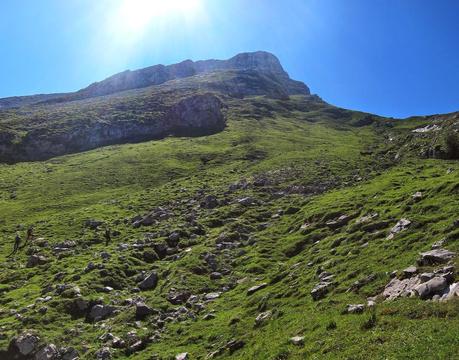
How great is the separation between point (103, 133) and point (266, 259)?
14774 centimetres

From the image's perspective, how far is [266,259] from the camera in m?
47.7

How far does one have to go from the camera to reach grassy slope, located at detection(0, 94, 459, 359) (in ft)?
71.7

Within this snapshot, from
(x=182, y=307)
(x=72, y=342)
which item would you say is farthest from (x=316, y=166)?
(x=72, y=342)

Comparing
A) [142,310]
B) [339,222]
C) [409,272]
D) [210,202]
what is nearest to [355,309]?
[409,272]

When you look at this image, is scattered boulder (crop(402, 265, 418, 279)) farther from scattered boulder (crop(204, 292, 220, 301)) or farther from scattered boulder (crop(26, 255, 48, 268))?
scattered boulder (crop(26, 255, 48, 268))

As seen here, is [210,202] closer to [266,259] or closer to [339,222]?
[266,259]

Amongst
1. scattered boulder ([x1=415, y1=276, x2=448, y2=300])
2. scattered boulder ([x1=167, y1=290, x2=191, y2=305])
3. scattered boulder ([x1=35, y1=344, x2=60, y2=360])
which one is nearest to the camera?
scattered boulder ([x1=415, y1=276, x2=448, y2=300])

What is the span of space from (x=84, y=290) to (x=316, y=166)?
6991 cm

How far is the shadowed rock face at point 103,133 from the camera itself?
165000 millimetres

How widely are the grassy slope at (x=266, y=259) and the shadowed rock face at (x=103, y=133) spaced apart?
182 feet

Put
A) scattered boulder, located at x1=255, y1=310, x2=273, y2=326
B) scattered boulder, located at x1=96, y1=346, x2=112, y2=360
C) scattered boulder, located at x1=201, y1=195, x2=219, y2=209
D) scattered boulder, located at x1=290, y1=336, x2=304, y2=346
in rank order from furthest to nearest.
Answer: scattered boulder, located at x1=201, y1=195, x2=219, y2=209, scattered boulder, located at x1=96, y1=346, x2=112, y2=360, scattered boulder, located at x1=255, y1=310, x2=273, y2=326, scattered boulder, located at x1=290, y1=336, x2=304, y2=346

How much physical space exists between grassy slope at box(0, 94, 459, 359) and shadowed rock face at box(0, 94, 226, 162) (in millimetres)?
55351

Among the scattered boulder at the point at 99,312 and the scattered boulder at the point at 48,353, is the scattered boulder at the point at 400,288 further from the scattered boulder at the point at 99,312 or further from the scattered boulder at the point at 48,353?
the scattered boulder at the point at 99,312

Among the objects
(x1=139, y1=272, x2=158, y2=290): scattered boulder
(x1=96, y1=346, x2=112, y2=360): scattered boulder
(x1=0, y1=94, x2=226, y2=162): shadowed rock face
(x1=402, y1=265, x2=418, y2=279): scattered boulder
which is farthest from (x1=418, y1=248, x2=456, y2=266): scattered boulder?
(x1=0, y1=94, x2=226, y2=162): shadowed rock face
